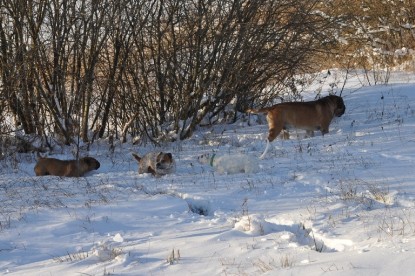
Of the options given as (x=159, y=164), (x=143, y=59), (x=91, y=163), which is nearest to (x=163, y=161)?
(x=159, y=164)

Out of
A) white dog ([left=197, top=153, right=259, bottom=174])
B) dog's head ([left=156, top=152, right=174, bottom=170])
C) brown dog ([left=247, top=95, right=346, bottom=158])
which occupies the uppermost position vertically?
brown dog ([left=247, top=95, right=346, bottom=158])

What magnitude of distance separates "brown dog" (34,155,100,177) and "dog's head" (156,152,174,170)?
162cm

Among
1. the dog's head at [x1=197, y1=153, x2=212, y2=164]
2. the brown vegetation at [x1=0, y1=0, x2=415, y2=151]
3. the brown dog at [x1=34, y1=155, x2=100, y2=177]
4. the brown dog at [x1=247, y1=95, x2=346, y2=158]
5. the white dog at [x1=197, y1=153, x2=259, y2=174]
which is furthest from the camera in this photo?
the brown vegetation at [x1=0, y1=0, x2=415, y2=151]

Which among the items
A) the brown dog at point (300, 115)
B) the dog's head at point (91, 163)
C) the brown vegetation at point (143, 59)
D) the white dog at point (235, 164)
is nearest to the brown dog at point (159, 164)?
the white dog at point (235, 164)

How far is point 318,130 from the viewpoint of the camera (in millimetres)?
11273

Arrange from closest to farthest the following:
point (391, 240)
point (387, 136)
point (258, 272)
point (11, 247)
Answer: point (258, 272) < point (391, 240) < point (11, 247) < point (387, 136)

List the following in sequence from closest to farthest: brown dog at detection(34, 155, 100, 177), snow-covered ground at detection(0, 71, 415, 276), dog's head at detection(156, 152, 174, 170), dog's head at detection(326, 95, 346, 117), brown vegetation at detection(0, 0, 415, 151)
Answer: snow-covered ground at detection(0, 71, 415, 276) < dog's head at detection(156, 152, 174, 170) < brown dog at detection(34, 155, 100, 177) < dog's head at detection(326, 95, 346, 117) < brown vegetation at detection(0, 0, 415, 151)

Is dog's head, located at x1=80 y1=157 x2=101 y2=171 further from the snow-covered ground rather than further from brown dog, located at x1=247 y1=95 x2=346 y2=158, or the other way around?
brown dog, located at x1=247 y1=95 x2=346 y2=158

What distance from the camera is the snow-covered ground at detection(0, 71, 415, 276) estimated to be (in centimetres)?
481

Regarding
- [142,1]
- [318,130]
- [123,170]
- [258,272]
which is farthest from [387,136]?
[258,272]

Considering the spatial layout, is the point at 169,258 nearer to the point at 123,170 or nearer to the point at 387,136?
the point at 123,170

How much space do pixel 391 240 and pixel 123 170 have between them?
567 centimetres

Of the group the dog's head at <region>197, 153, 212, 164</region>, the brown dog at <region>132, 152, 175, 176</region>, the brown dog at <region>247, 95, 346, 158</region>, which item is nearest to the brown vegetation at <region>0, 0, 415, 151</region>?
the brown dog at <region>247, 95, 346, 158</region>

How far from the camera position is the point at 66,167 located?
1020cm
